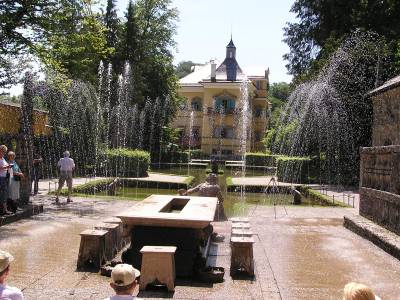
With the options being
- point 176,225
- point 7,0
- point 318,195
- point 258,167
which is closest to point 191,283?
point 176,225

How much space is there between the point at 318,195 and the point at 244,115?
41.9 m

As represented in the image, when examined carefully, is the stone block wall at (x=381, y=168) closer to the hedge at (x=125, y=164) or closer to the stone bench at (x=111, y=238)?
the stone bench at (x=111, y=238)

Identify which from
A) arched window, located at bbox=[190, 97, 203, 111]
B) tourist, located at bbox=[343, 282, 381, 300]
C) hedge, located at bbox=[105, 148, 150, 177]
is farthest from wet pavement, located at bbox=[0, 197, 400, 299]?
arched window, located at bbox=[190, 97, 203, 111]

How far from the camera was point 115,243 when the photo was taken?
29.1 feet

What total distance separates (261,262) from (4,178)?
6051 millimetres

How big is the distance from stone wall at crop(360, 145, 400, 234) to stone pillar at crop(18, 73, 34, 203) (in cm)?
870

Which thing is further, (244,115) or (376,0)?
(244,115)

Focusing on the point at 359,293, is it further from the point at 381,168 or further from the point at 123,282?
the point at 381,168

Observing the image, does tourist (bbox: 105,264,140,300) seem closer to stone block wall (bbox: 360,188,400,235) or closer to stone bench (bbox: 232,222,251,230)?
stone bench (bbox: 232,222,251,230)

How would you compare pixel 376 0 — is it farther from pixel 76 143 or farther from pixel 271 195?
pixel 76 143

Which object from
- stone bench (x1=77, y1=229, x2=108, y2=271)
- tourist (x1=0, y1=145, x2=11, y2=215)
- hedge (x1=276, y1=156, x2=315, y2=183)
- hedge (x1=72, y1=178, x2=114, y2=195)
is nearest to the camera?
stone bench (x1=77, y1=229, x2=108, y2=271)

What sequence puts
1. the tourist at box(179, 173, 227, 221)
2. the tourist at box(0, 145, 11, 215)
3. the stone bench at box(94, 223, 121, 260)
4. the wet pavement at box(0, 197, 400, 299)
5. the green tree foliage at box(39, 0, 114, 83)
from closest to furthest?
the wet pavement at box(0, 197, 400, 299), the stone bench at box(94, 223, 121, 260), the tourist at box(0, 145, 11, 215), the tourist at box(179, 173, 227, 221), the green tree foliage at box(39, 0, 114, 83)

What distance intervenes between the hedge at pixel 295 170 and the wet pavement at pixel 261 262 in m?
16.1

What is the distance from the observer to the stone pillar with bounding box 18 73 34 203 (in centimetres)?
1364
